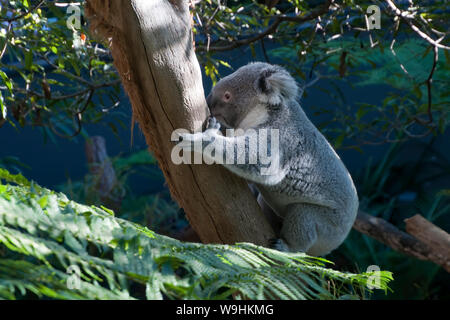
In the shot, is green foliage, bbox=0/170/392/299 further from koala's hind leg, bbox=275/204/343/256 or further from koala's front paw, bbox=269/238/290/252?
koala's hind leg, bbox=275/204/343/256

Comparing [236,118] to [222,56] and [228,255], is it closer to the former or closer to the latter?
[228,255]

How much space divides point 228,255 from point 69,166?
6.08 metres

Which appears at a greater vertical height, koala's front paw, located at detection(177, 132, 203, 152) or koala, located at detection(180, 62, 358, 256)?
koala's front paw, located at detection(177, 132, 203, 152)

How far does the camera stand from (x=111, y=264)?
3.03 ft

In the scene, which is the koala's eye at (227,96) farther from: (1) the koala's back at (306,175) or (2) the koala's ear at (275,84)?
(1) the koala's back at (306,175)

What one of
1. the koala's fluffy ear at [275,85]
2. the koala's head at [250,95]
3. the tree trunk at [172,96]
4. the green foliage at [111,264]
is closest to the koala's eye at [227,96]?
the koala's head at [250,95]

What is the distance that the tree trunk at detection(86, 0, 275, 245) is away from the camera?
5.32ft

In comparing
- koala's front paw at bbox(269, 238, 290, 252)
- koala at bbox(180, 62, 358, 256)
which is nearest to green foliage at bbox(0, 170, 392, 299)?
koala's front paw at bbox(269, 238, 290, 252)

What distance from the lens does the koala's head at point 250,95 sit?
231 centimetres

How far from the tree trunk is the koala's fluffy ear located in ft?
1.96

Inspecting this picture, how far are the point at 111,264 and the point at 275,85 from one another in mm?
1594

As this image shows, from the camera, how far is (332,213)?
7.93 feet

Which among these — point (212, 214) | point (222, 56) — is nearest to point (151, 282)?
point (212, 214)

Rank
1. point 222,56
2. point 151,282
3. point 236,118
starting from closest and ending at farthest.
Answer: point 151,282 → point 236,118 → point 222,56
